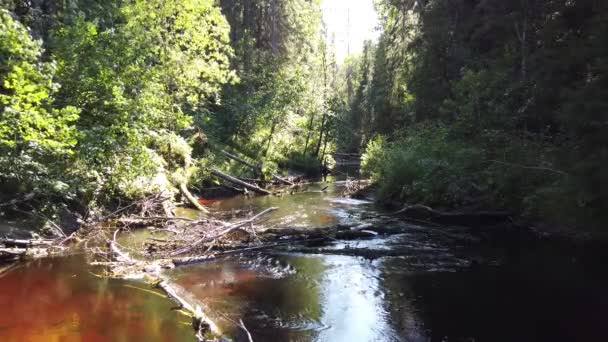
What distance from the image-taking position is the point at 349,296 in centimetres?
898

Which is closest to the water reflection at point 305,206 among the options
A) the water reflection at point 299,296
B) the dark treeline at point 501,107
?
the dark treeline at point 501,107

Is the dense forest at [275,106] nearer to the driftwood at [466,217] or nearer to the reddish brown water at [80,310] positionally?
the driftwood at [466,217]

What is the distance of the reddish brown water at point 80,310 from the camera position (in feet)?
23.6

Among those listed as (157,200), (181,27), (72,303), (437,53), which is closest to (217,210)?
(157,200)

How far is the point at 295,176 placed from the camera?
33188 millimetres

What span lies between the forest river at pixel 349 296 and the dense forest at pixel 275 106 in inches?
79.8

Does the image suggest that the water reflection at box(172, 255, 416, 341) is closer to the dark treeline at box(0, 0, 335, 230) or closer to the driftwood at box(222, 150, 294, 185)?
the dark treeline at box(0, 0, 335, 230)

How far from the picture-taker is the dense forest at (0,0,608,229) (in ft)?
34.0

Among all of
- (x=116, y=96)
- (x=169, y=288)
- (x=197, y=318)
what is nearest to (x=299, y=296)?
(x=197, y=318)

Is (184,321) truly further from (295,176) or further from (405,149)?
(295,176)

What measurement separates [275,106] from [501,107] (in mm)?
17989

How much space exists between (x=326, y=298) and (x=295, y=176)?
24.4 metres

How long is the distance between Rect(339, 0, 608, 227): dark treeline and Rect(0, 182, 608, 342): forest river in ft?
Answer: 6.98

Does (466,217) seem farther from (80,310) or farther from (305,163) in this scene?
(305,163)
